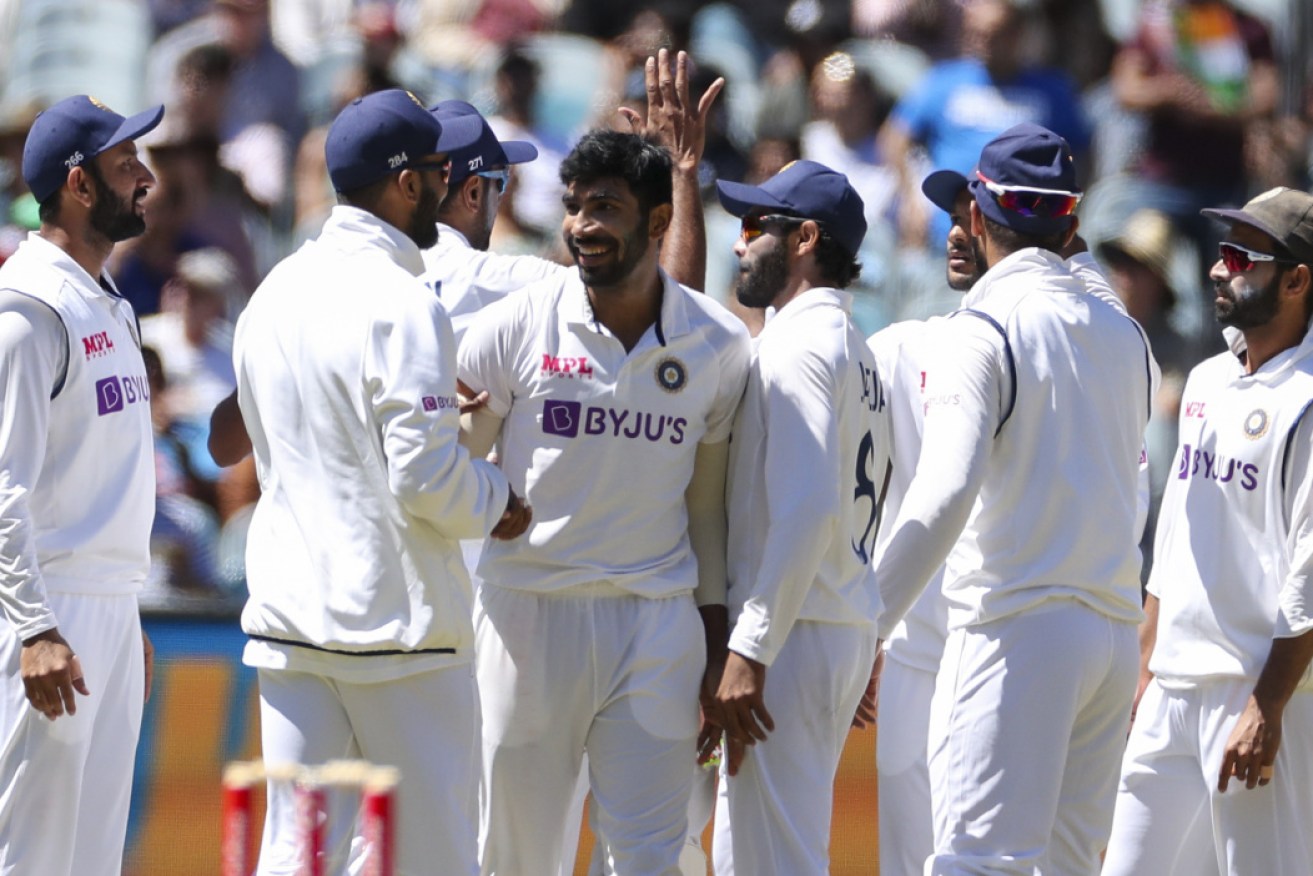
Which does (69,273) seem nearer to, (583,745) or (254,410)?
(254,410)

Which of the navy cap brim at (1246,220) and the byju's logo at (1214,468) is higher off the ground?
the navy cap brim at (1246,220)

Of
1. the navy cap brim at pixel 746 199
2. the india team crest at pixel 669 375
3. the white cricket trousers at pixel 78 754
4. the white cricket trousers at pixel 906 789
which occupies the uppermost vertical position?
the navy cap brim at pixel 746 199

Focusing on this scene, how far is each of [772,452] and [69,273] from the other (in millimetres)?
1845

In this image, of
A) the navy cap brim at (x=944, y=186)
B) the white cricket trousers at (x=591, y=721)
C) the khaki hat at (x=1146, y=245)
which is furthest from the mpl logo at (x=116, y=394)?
the khaki hat at (x=1146, y=245)

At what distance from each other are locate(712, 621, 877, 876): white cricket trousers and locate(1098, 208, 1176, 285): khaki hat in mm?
4188

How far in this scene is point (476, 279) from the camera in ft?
17.5

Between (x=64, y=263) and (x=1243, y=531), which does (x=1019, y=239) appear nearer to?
(x=1243, y=531)

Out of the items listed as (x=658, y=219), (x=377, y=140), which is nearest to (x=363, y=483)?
(x=377, y=140)

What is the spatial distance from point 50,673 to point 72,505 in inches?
18.2

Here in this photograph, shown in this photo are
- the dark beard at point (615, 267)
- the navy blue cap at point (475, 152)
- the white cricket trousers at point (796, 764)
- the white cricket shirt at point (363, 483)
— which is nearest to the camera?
the white cricket shirt at point (363, 483)

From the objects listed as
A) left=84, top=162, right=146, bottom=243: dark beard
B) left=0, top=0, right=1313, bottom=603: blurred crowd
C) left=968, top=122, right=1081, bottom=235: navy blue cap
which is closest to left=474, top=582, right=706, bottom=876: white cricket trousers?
left=968, top=122, right=1081, bottom=235: navy blue cap

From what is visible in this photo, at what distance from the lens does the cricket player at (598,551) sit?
4379 millimetres

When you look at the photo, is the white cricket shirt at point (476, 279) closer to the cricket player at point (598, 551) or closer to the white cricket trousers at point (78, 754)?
the cricket player at point (598, 551)

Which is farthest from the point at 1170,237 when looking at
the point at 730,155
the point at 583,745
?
the point at 583,745
